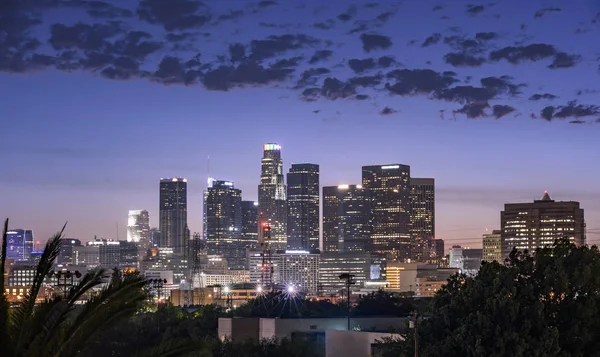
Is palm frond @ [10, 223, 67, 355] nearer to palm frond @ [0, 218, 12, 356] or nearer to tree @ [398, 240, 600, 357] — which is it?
palm frond @ [0, 218, 12, 356]

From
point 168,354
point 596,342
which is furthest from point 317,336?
point 168,354

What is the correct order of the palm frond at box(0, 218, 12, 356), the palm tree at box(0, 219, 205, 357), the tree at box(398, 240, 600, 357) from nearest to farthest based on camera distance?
the palm frond at box(0, 218, 12, 356), the palm tree at box(0, 219, 205, 357), the tree at box(398, 240, 600, 357)

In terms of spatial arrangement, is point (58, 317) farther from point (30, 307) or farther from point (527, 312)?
point (527, 312)

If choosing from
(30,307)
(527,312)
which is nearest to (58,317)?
(30,307)

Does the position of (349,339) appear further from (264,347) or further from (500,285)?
(500,285)

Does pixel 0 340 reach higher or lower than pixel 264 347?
higher

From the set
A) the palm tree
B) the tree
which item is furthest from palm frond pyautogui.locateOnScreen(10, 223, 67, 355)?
the tree

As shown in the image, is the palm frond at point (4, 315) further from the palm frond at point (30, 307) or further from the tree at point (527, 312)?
the tree at point (527, 312)

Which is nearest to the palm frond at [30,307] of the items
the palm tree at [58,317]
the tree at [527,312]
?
the palm tree at [58,317]
